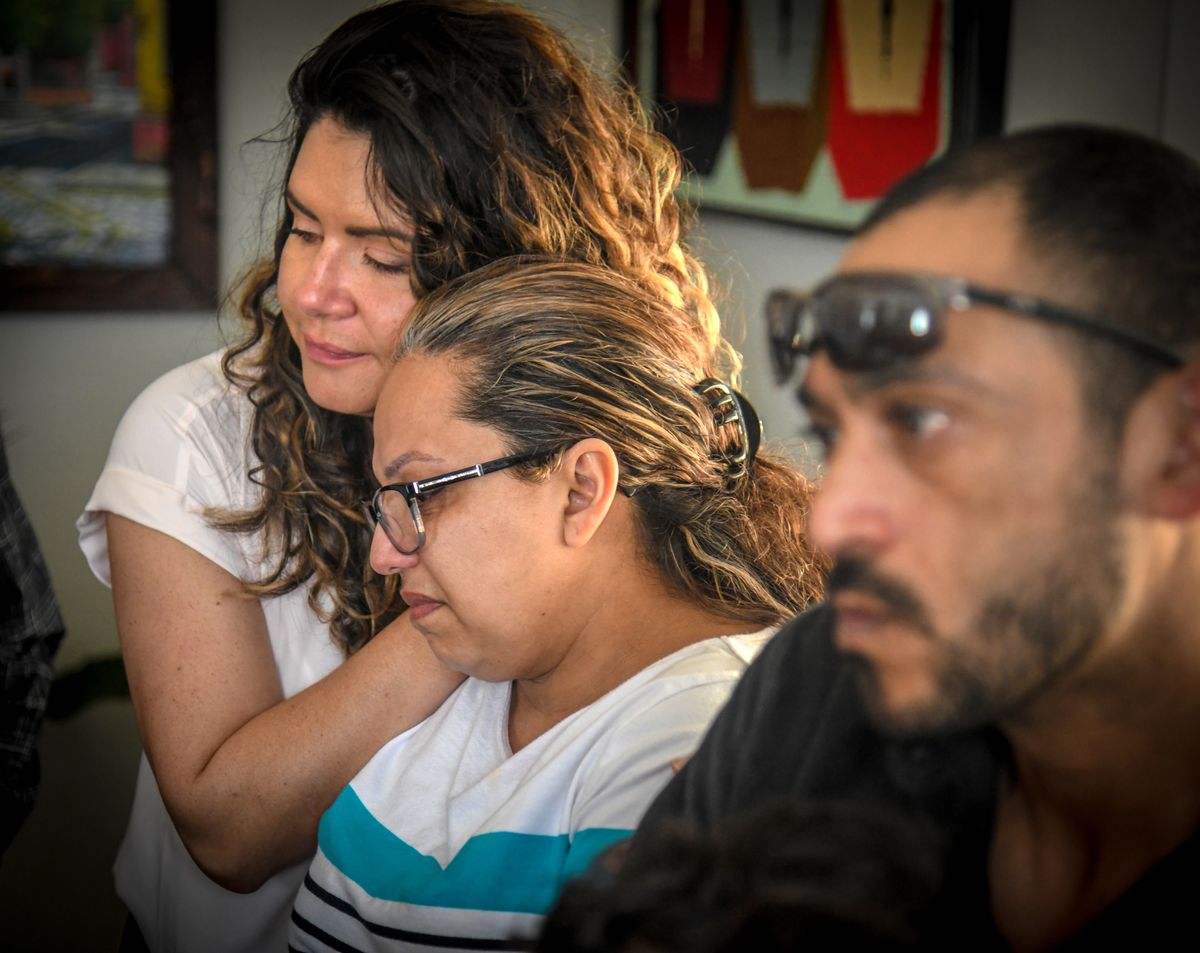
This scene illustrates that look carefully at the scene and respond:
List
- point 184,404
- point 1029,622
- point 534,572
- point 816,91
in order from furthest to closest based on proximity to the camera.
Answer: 1. point 816,91
2. point 184,404
3. point 534,572
4. point 1029,622

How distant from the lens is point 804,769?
37.9 inches

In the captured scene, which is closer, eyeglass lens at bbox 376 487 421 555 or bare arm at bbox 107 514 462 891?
eyeglass lens at bbox 376 487 421 555

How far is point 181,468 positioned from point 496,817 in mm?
628

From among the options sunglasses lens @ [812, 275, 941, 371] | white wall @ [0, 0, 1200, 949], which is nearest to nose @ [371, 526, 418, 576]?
sunglasses lens @ [812, 275, 941, 371]

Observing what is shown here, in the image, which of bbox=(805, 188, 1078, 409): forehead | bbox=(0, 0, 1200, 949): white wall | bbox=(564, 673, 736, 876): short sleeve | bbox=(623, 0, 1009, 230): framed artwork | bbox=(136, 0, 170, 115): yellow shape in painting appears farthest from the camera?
bbox=(136, 0, 170, 115): yellow shape in painting

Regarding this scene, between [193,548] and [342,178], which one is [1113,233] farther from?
[193,548]

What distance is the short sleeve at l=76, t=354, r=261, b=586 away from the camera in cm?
160

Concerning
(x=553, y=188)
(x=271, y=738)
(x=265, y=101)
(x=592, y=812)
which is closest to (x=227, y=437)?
(x=271, y=738)

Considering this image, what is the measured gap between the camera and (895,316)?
80 centimetres

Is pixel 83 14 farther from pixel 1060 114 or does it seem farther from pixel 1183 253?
pixel 1183 253

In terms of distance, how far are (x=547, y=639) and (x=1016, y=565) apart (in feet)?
2.30

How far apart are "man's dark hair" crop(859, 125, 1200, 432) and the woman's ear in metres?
0.02

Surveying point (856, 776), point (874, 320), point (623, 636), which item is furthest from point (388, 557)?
point (874, 320)

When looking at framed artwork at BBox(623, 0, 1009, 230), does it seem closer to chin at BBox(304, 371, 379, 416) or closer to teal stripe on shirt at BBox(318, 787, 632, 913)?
chin at BBox(304, 371, 379, 416)
